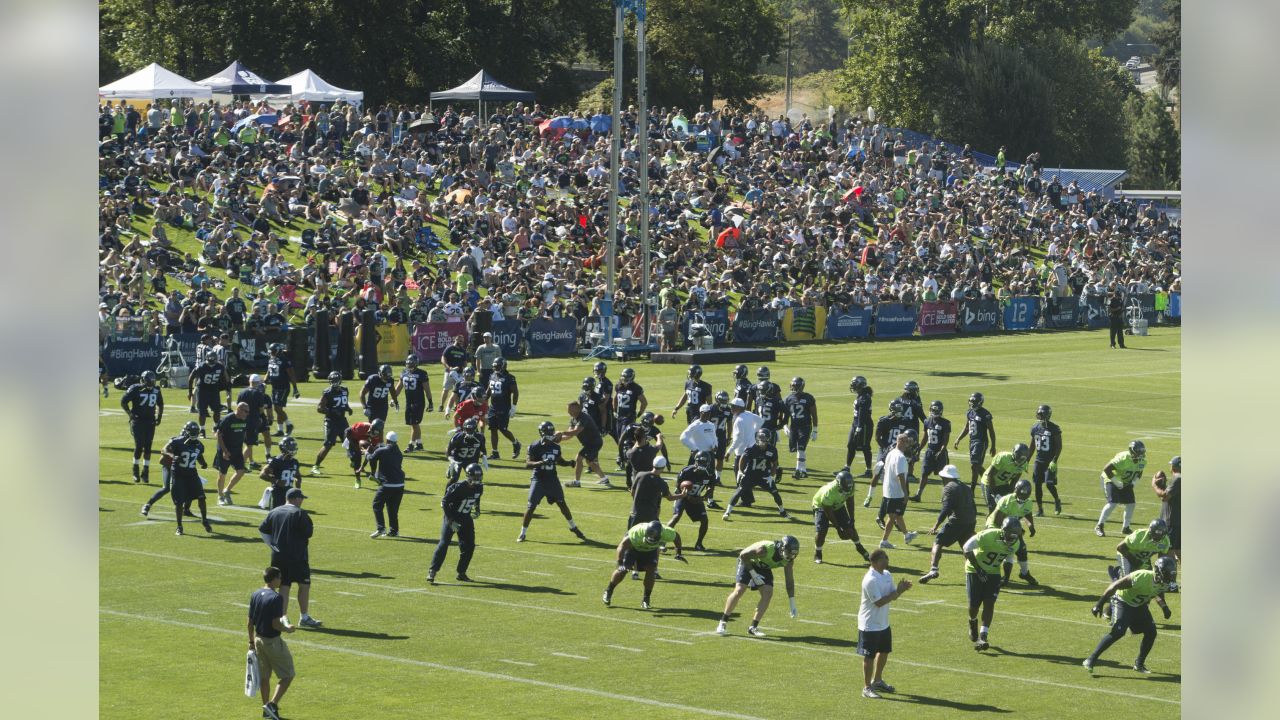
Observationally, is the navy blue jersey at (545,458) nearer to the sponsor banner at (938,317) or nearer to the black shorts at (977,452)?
the black shorts at (977,452)

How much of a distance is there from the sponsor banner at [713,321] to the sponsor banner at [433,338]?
7.76 meters

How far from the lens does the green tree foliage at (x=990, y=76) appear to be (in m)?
95.6

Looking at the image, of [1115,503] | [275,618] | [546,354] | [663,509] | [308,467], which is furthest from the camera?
[546,354]

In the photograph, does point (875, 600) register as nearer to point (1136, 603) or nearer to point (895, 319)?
point (1136, 603)

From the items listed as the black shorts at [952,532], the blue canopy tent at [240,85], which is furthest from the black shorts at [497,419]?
the blue canopy tent at [240,85]

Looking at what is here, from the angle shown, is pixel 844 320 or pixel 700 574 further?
pixel 844 320

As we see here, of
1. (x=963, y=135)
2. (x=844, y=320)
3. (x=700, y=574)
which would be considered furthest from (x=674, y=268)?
(x=963, y=135)

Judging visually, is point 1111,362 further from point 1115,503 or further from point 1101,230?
point 1115,503

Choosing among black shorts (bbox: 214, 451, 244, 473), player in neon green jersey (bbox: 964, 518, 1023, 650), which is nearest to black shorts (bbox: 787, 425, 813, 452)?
black shorts (bbox: 214, 451, 244, 473)

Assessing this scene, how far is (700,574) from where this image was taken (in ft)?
69.5

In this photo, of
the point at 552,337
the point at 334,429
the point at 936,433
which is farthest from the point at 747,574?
the point at 552,337

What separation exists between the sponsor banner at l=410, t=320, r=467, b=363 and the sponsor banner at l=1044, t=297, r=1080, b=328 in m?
25.9

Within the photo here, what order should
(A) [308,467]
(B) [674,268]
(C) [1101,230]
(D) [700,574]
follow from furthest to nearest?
(C) [1101,230], (B) [674,268], (A) [308,467], (D) [700,574]

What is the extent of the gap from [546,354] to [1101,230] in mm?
31196
